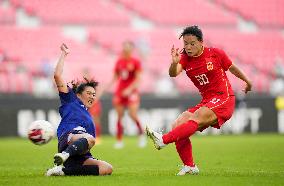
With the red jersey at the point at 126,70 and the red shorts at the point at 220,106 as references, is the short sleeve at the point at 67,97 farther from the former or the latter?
the red jersey at the point at 126,70

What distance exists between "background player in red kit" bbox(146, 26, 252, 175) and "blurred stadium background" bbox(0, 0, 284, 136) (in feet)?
40.7

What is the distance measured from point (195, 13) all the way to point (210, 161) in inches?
750

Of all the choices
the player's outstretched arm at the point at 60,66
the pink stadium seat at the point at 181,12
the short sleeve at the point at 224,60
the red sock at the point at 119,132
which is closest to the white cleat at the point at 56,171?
the player's outstretched arm at the point at 60,66

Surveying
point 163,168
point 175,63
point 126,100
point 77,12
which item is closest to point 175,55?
point 175,63

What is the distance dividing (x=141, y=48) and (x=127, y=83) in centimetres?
1036

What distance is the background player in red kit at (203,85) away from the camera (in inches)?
345

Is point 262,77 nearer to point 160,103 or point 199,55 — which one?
point 160,103

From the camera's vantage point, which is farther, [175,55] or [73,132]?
[73,132]

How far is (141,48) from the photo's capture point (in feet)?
90.5

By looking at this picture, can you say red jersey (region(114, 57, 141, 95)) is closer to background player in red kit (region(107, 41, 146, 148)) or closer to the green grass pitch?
background player in red kit (region(107, 41, 146, 148))

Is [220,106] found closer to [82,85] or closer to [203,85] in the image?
[203,85]

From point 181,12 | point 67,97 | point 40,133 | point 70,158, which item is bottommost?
point 70,158

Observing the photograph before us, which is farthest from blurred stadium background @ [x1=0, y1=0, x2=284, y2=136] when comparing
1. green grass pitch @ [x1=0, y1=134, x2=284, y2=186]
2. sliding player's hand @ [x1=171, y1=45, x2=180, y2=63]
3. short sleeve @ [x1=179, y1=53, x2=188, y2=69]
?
sliding player's hand @ [x1=171, y1=45, x2=180, y2=63]

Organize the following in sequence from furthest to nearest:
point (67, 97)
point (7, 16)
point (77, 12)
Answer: point (77, 12), point (7, 16), point (67, 97)
